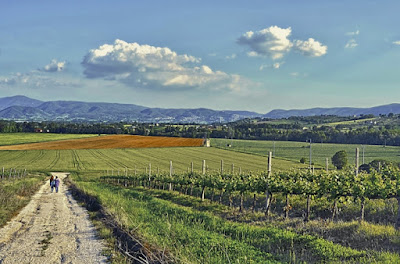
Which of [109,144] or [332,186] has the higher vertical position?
[332,186]

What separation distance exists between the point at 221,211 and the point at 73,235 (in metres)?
8.30

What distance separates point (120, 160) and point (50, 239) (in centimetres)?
5823

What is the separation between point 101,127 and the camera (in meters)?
130

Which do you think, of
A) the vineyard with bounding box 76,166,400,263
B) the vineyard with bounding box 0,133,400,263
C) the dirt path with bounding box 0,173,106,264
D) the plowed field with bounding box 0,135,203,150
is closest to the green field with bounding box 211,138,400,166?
the plowed field with bounding box 0,135,203,150

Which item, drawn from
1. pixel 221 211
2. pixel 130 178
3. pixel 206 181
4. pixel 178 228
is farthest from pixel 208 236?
pixel 130 178

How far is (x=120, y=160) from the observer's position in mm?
70500

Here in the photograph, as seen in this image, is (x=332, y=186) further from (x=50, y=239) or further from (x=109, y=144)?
(x=109, y=144)

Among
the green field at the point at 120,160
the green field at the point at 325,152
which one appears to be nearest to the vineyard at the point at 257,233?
the green field at the point at 120,160

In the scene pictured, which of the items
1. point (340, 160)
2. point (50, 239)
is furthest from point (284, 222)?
point (340, 160)

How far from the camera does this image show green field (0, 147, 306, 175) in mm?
59438

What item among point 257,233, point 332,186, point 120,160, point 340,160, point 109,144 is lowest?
point 120,160

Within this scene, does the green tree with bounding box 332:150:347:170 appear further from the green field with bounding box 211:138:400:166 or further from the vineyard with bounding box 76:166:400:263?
the vineyard with bounding box 76:166:400:263

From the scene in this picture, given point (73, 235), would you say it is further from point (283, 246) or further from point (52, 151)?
point (52, 151)

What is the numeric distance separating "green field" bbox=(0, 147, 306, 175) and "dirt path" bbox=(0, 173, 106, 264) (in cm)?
3513
